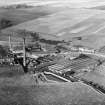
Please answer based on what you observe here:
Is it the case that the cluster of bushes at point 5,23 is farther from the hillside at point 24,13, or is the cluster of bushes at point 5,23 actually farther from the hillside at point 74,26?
the hillside at point 74,26

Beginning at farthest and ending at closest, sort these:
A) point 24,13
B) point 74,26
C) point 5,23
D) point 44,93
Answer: point 24,13 < point 5,23 < point 74,26 < point 44,93

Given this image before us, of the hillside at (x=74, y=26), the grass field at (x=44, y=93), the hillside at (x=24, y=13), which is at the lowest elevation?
the grass field at (x=44, y=93)

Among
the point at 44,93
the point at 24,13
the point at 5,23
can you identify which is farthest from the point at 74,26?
the point at 44,93

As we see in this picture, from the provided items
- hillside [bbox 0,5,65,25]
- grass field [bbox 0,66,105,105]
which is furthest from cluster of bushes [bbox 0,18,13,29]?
grass field [bbox 0,66,105,105]

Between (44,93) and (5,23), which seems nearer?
(44,93)

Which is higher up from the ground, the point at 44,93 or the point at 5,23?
the point at 5,23

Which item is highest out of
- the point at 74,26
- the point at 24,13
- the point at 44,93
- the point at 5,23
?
the point at 24,13

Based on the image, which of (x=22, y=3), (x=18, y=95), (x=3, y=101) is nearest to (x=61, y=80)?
(x=18, y=95)

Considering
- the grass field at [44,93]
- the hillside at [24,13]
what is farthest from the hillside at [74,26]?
the grass field at [44,93]

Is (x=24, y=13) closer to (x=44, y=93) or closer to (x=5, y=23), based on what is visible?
(x=5, y=23)

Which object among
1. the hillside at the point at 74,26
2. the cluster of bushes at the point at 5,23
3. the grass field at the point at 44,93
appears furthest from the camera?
the cluster of bushes at the point at 5,23
